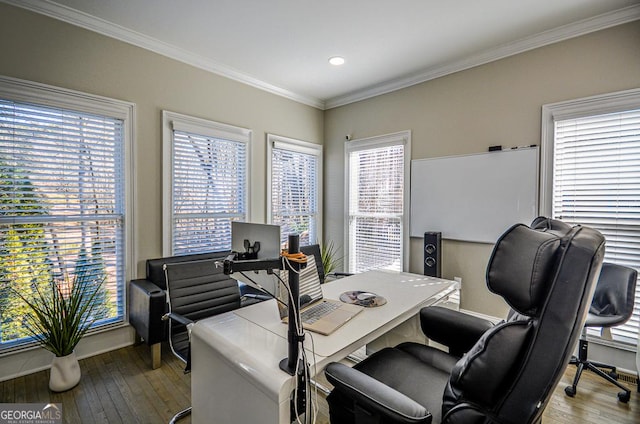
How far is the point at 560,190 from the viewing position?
2783mm

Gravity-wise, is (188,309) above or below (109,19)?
below

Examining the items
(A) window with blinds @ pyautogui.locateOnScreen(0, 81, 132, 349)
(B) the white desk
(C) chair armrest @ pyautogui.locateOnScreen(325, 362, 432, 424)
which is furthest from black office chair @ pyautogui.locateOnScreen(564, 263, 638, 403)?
(A) window with blinds @ pyautogui.locateOnScreen(0, 81, 132, 349)

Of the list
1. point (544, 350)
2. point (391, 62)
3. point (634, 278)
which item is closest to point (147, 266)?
point (544, 350)

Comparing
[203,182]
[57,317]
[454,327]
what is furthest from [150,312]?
[454,327]

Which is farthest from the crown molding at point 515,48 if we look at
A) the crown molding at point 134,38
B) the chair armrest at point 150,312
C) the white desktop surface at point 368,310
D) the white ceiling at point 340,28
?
the chair armrest at point 150,312

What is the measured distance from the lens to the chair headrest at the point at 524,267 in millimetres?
880

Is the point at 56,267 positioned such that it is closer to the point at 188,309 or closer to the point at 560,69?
the point at 188,309

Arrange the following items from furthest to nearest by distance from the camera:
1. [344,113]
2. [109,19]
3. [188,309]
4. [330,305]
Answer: [344,113], [109,19], [188,309], [330,305]

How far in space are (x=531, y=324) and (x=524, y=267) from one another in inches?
6.7

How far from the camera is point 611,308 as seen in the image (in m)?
2.29

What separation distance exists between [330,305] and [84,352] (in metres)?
2.45

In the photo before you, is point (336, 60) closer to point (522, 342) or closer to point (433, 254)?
point (433, 254)

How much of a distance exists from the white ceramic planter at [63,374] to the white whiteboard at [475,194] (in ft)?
11.6

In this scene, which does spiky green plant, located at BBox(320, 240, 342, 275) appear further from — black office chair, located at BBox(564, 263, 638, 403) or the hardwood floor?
black office chair, located at BBox(564, 263, 638, 403)
